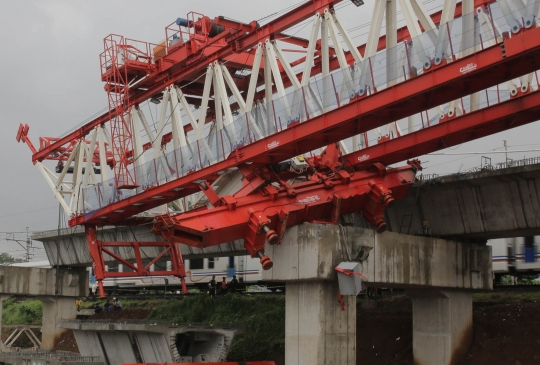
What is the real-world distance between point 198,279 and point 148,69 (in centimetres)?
2094

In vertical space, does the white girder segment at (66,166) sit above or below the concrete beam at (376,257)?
above

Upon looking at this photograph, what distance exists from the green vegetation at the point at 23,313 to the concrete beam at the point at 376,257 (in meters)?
42.1

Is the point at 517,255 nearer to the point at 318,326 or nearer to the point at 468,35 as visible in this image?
the point at 318,326

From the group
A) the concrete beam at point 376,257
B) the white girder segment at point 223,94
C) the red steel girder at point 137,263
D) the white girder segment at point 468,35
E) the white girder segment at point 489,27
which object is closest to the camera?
the white girder segment at point 489,27

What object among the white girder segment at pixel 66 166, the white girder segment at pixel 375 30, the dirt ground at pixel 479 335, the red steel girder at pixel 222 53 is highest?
the red steel girder at pixel 222 53

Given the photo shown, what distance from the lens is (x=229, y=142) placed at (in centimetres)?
2420

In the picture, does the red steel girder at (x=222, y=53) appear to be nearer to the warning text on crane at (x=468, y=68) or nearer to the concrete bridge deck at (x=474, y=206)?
Answer: the warning text on crane at (x=468, y=68)

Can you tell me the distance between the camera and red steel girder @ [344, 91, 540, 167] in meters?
20.1

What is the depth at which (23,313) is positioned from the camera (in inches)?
2340

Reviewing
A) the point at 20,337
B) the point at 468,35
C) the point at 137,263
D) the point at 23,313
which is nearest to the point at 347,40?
the point at 468,35

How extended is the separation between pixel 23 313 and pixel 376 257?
1805 inches

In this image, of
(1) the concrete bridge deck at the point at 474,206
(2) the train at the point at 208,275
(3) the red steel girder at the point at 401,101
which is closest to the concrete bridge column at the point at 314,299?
(3) the red steel girder at the point at 401,101

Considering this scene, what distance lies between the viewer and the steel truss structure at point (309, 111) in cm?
1770

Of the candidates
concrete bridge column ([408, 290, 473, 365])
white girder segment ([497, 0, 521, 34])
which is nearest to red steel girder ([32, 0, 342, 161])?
white girder segment ([497, 0, 521, 34])
